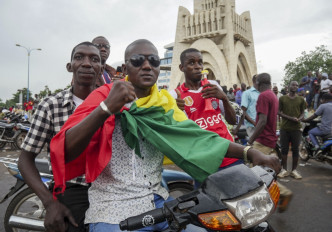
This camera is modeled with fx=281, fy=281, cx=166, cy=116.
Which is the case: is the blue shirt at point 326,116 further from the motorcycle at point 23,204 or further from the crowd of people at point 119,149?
the crowd of people at point 119,149

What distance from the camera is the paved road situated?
365 cm

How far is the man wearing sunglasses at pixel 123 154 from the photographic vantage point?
57.0 inches

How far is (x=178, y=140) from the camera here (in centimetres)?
158

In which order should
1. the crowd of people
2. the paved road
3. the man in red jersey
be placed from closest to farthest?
the crowd of people
the man in red jersey
the paved road

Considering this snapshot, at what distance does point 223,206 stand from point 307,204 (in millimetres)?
4179

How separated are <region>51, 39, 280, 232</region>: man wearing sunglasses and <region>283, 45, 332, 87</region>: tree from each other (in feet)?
155

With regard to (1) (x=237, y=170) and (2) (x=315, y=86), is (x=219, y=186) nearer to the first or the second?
(1) (x=237, y=170)

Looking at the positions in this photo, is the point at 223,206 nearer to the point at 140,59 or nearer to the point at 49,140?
the point at 140,59

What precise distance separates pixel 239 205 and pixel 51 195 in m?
1.30

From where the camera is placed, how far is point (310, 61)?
4509cm

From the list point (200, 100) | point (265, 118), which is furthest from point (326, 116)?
point (200, 100)

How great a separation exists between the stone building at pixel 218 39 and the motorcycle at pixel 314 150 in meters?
24.6

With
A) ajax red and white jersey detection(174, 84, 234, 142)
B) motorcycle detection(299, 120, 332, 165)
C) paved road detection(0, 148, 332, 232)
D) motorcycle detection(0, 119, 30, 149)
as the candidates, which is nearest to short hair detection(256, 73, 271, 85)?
paved road detection(0, 148, 332, 232)

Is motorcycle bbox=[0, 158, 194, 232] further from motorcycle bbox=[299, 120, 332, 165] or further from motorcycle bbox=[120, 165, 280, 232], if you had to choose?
motorcycle bbox=[299, 120, 332, 165]
